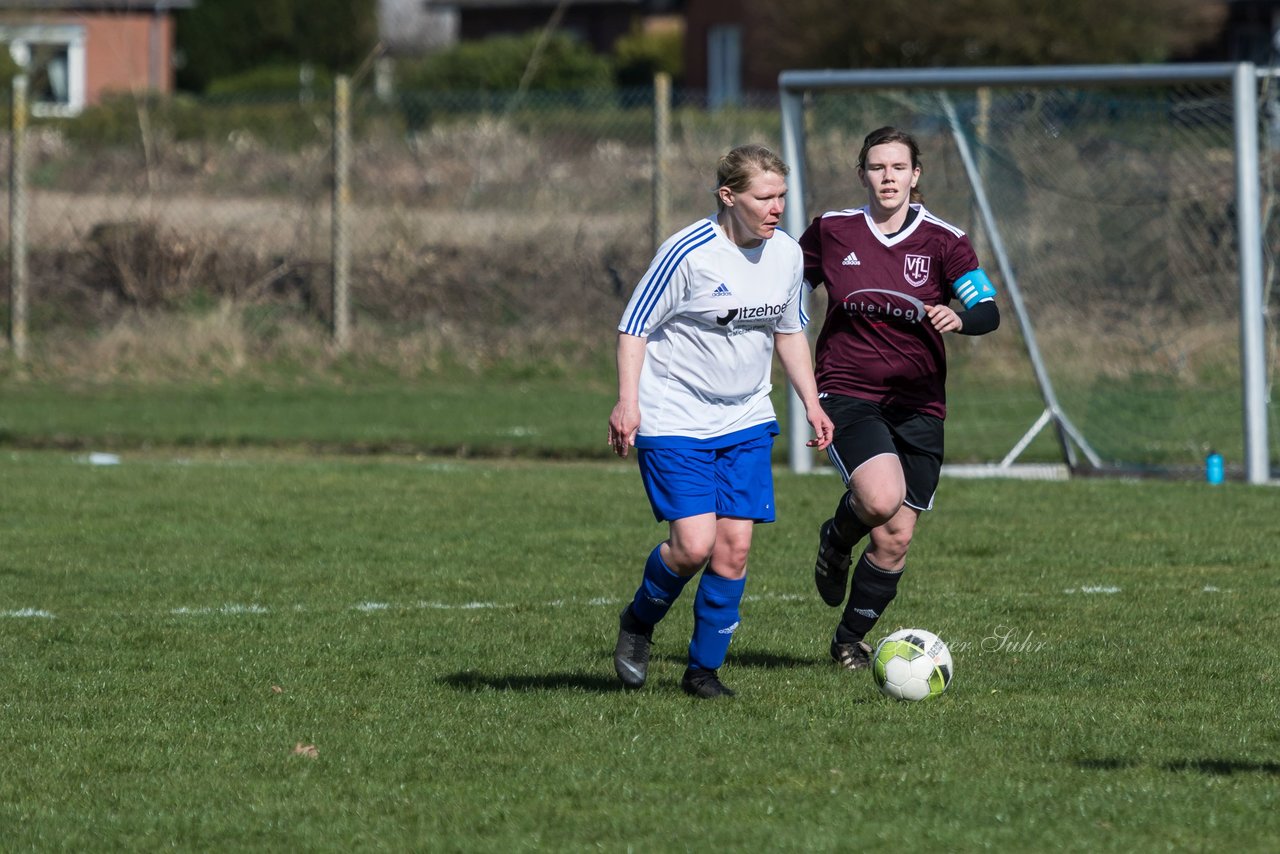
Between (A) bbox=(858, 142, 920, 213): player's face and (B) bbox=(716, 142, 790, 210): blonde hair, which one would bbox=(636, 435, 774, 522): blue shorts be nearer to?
Result: (B) bbox=(716, 142, 790, 210): blonde hair

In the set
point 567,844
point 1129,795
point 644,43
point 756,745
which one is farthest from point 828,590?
point 644,43

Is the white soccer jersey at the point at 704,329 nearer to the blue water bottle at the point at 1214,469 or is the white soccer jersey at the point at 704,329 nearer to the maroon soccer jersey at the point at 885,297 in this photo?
the maroon soccer jersey at the point at 885,297

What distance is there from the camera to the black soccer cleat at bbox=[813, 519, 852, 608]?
6.80 metres

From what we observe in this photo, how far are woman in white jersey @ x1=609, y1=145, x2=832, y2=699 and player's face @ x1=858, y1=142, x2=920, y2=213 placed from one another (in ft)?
1.91

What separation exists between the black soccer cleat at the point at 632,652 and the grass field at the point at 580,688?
8cm

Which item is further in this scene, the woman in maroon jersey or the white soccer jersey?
the woman in maroon jersey

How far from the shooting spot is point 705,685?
5.96 meters

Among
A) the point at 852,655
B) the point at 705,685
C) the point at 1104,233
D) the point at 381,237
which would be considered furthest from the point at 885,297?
the point at 381,237

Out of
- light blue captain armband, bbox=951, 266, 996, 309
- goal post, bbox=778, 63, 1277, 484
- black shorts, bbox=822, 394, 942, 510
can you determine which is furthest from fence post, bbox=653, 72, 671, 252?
light blue captain armband, bbox=951, 266, 996, 309

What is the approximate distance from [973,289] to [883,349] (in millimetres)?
390

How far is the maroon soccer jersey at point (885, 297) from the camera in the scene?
21.6 feet

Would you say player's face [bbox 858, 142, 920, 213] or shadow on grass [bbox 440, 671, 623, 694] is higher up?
player's face [bbox 858, 142, 920, 213]

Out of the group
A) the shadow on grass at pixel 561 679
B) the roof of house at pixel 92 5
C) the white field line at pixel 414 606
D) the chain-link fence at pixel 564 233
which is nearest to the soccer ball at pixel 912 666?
the shadow on grass at pixel 561 679

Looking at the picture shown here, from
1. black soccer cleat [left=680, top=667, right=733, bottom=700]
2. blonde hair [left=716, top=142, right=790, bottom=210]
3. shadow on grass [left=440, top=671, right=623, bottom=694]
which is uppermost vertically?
blonde hair [left=716, top=142, right=790, bottom=210]
